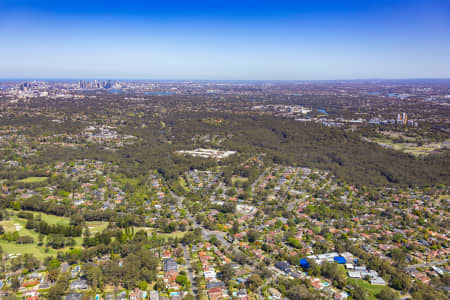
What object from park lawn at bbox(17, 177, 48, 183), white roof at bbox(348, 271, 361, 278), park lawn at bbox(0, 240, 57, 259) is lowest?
white roof at bbox(348, 271, 361, 278)

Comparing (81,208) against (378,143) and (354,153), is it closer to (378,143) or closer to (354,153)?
(354,153)

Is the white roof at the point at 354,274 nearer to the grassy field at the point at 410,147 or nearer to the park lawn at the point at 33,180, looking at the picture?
the park lawn at the point at 33,180

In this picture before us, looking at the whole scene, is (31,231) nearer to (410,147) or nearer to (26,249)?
(26,249)

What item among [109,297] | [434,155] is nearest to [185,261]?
[109,297]

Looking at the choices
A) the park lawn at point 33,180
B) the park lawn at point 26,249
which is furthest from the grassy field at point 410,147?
the park lawn at point 33,180

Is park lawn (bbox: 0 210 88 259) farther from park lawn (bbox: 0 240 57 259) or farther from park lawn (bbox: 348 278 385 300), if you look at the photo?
park lawn (bbox: 348 278 385 300)

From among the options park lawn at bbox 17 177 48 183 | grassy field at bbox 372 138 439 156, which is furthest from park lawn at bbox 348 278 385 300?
grassy field at bbox 372 138 439 156

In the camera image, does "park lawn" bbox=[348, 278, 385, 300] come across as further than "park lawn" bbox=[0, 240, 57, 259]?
No

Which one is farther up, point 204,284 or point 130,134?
point 130,134
